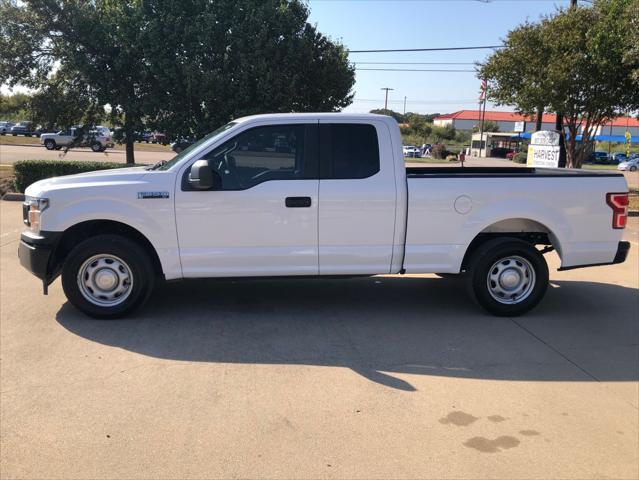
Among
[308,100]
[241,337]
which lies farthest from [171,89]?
[241,337]

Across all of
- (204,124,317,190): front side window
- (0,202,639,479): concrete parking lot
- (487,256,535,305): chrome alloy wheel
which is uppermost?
(204,124,317,190): front side window

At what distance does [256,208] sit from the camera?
5352mm

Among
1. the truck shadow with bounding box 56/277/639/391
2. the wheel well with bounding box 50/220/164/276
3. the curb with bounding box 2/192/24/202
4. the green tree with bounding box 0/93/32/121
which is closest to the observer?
the truck shadow with bounding box 56/277/639/391

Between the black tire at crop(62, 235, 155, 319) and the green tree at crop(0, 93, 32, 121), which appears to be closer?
the black tire at crop(62, 235, 155, 319)

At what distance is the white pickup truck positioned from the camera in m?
5.33

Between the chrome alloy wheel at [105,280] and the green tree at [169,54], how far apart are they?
9797 millimetres

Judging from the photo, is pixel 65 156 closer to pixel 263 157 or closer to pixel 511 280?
pixel 263 157

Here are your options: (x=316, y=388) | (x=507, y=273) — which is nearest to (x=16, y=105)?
(x=507, y=273)

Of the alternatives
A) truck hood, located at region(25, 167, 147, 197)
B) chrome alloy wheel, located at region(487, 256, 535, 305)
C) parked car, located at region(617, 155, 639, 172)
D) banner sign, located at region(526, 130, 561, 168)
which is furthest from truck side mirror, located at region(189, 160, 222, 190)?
parked car, located at region(617, 155, 639, 172)

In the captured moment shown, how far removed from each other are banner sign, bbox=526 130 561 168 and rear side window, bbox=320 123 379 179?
30.3ft

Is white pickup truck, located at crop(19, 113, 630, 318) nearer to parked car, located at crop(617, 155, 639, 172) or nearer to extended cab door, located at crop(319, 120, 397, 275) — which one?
Result: extended cab door, located at crop(319, 120, 397, 275)

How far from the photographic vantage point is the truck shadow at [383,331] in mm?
4652

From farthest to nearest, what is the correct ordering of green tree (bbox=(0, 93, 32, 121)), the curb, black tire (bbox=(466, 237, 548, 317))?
1. green tree (bbox=(0, 93, 32, 121))
2. the curb
3. black tire (bbox=(466, 237, 548, 317))

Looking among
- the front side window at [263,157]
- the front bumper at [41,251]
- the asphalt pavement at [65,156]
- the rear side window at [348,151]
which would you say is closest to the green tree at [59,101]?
the asphalt pavement at [65,156]
